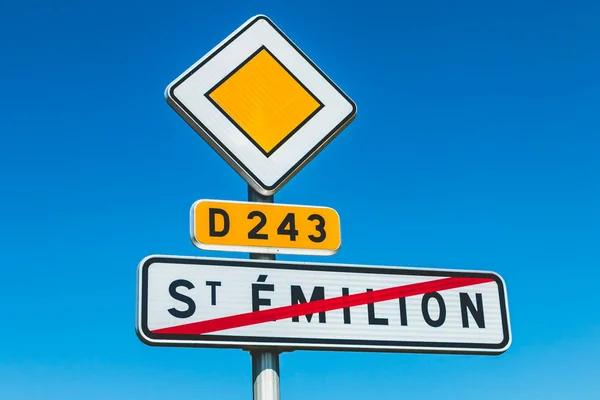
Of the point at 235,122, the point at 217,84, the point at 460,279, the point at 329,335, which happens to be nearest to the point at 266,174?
the point at 235,122

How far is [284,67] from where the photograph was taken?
2.77 metres

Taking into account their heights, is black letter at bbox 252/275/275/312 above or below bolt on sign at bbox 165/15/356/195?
below

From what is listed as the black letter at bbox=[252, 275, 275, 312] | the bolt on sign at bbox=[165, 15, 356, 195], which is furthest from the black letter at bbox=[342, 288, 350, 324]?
the bolt on sign at bbox=[165, 15, 356, 195]

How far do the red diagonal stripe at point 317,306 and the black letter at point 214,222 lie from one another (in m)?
0.28

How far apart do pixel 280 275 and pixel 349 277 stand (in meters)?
0.25

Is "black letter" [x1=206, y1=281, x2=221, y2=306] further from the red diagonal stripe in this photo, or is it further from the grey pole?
the grey pole

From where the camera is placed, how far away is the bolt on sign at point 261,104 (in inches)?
102

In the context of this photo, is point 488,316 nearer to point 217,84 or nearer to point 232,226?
point 232,226

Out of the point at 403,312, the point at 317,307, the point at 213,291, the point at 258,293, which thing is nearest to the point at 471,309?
the point at 403,312

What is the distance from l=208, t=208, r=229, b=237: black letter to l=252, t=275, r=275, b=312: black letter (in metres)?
0.19

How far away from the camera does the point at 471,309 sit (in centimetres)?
269

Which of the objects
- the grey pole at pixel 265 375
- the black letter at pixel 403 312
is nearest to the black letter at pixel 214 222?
the grey pole at pixel 265 375

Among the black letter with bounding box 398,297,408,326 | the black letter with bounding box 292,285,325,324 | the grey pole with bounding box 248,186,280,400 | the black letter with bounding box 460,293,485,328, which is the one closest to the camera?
the grey pole with bounding box 248,186,280,400

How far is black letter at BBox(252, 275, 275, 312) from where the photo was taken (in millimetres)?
2402
